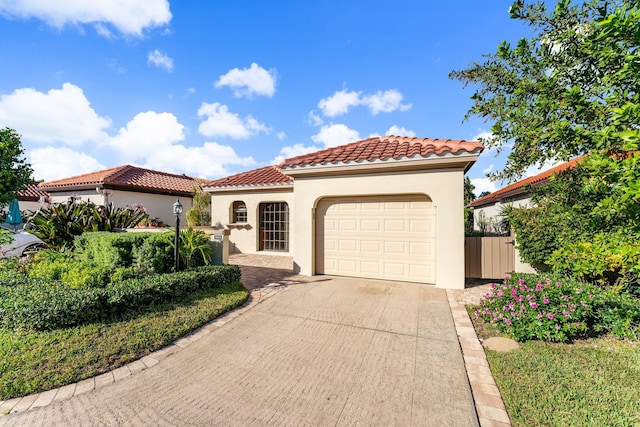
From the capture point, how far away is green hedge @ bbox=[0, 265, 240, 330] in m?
4.16

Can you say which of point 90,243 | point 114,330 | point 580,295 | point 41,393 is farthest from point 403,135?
point 90,243

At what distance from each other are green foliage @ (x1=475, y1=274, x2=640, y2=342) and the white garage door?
294cm

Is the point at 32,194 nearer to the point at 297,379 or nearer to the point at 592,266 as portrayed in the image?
the point at 297,379

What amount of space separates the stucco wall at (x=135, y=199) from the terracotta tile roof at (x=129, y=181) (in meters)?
0.40

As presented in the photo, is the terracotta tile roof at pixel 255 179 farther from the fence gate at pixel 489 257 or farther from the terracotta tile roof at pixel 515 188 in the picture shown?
the terracotta tile roof at pixel 515 188

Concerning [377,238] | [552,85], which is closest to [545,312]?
[552,85]

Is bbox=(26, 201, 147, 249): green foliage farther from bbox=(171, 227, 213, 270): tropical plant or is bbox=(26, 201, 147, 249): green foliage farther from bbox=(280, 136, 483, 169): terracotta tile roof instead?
bbox=(280, 136, 483, 169): terracotta tile roof

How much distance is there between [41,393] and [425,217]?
26.8 ft

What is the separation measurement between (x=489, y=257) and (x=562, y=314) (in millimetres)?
3973

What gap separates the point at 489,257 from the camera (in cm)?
792

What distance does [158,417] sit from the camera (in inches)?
103

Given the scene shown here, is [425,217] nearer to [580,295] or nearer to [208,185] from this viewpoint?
[580,295]

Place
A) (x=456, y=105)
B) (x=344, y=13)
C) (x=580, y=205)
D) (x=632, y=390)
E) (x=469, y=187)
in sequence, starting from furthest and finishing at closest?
(x=469, y=187) → (x=344, y=13) → (x=456, y=105) → (x=580, y=205) → (x=632, y=390)

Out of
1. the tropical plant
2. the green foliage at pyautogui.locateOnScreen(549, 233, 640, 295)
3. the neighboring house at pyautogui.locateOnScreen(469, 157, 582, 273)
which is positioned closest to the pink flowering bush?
the green foliage at pyautogui.locateOnScreen(549, 233, 640, 295)
